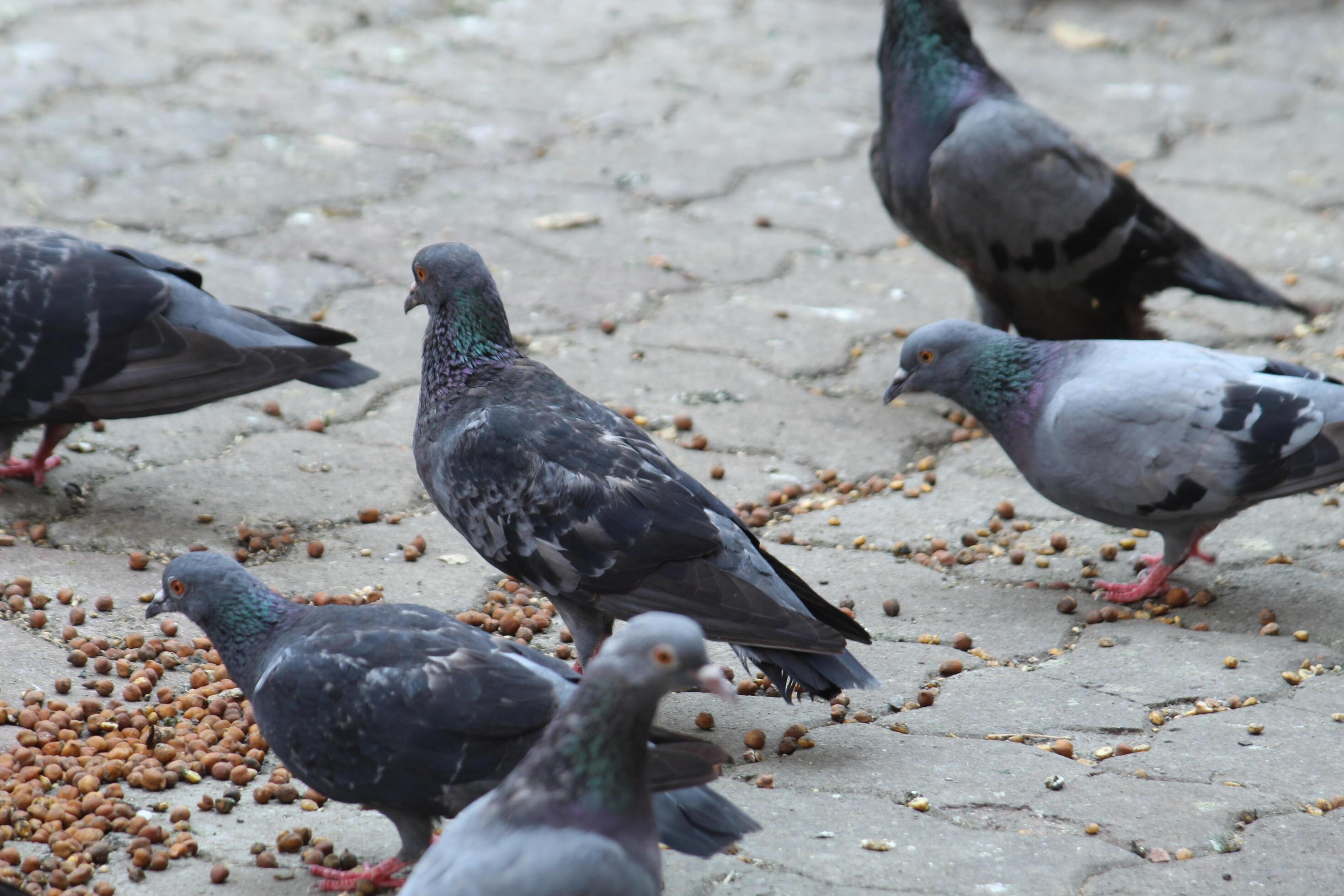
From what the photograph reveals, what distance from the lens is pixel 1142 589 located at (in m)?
3.53

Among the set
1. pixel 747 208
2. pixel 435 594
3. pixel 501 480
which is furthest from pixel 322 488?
pixel 747 208

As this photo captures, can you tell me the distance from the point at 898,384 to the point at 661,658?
7.13 ft

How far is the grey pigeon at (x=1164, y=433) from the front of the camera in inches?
131

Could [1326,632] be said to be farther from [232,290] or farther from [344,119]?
[344,119]

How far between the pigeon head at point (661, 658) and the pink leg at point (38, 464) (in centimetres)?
241

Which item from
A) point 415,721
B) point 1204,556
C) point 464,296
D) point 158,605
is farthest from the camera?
point 1204,556

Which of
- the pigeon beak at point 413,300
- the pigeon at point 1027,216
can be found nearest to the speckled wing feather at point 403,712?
the pigeon beak at point 413,300

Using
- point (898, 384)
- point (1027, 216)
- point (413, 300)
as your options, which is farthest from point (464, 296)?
point (1027, 216)

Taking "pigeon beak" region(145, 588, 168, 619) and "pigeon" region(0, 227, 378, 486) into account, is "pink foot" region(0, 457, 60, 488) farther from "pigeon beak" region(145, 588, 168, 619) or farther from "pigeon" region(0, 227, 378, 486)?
"pigeon beak" region(145, 588, 168, 619)

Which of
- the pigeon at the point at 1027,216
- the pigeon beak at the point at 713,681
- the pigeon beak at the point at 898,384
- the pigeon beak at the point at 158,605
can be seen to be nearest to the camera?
the pigeon beak at the point at 713,681

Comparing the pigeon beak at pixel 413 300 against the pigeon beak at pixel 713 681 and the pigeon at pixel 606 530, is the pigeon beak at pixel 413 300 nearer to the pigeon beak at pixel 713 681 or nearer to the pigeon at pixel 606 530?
the pigeon at pixel 606 530

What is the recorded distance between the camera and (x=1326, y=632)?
3311 mm

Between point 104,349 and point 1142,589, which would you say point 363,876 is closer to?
point 104,349

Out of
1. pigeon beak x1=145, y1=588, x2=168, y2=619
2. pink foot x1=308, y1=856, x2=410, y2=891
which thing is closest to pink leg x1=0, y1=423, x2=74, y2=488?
pigeon beak x1=145, y1=588, x2=168, y2=619
